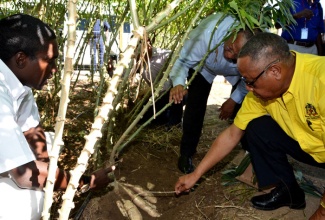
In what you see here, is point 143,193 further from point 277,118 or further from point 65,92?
point 65,92

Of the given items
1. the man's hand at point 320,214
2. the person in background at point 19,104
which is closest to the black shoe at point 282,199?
the man's hand at point 320,214

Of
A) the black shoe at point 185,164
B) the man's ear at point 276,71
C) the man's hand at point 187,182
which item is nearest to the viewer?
the man's ear at point 276,71

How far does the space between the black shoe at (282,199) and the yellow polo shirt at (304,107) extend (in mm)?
330

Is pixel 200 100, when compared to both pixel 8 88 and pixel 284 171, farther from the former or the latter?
pixel 8 88

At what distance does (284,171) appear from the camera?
2.29m

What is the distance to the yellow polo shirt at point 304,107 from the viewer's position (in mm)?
1823

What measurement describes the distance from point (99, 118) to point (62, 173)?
0.55 metres

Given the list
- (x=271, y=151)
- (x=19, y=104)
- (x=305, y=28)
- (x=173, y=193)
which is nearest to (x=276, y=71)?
(x=271, y=151)

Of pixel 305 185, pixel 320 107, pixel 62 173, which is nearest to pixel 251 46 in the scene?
pixel 320 107

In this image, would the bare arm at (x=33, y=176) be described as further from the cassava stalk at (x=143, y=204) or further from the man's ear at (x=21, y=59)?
the cassava stalk at (x=143, y=204)

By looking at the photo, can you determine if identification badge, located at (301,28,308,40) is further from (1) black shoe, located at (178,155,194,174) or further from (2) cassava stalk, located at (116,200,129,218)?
(2) cassava stalk, located at (116,200,129,218)

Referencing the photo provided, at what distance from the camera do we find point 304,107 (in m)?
1.93

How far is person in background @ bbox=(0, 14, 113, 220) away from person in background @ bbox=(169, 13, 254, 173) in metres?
1.11

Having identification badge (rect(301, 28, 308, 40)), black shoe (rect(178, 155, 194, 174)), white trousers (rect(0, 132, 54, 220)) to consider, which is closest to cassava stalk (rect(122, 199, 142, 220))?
black shoe (rect(178, 155, 194, 174))
